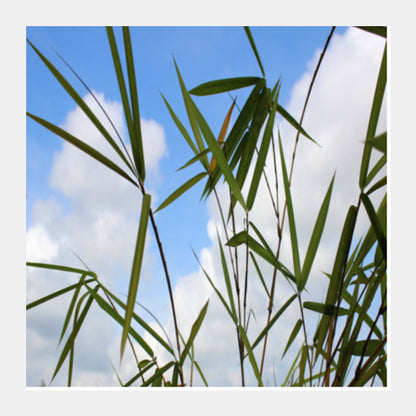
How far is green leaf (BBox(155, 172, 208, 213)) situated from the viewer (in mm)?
1047

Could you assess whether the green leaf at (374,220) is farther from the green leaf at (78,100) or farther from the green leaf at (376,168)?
the green leaf at (78,100)

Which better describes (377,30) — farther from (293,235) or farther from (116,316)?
(116,316)

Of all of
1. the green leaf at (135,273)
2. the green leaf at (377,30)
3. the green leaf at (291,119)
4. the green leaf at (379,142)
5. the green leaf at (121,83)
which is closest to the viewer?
the green leaf at (379,142)

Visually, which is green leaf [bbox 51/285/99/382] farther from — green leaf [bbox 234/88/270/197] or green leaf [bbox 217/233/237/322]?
green leaf [bbox 234/88/270/197]

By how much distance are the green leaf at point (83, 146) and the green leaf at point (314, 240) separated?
18.0 inches

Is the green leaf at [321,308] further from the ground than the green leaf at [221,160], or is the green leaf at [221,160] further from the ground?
the green leaf at [221,160]

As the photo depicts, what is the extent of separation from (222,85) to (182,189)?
35 centimetres

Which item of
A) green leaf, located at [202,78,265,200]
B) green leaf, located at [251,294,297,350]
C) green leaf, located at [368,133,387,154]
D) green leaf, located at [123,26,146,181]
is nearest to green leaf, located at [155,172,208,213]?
green leaf, located at [202,78,265,200]

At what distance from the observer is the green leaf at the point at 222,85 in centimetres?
122

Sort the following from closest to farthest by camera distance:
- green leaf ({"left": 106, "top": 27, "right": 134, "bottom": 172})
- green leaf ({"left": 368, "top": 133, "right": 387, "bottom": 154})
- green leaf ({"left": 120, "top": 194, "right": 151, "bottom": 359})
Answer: green leaf ({"left": 368, "top": 133, "right": 387, "bottom": 154}), green leaf ({"left": 120, "top": 194, "right": 151, "bottom": 359}), green leaf ({"left": 106, "top": 27, "right": 134, "bottom": 172})

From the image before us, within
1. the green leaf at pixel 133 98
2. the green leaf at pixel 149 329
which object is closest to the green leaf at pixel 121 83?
the green leaf at pixel 133 98

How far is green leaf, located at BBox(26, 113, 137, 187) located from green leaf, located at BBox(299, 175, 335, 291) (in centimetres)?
46
